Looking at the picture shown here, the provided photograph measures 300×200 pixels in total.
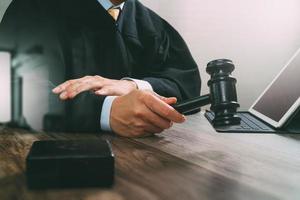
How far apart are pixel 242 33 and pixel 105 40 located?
0.82 meters

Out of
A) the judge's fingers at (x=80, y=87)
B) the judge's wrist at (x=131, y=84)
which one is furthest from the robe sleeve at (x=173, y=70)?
the judge's fingers at (x=80, y=87)

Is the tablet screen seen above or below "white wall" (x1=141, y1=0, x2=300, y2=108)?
below

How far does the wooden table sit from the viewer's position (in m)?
0.45

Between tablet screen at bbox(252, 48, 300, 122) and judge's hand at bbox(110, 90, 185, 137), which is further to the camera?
tablet screen at bbox(252, 48, 300, 122)

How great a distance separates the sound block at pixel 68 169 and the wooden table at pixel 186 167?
1 centimetres

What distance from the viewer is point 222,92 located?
891 mm

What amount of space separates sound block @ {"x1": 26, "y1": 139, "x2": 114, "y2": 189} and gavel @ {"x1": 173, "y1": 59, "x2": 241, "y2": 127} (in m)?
0.43

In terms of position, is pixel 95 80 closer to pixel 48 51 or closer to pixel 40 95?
pixel 40 95

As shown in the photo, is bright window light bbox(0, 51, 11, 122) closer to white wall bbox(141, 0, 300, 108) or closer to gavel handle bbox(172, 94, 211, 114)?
gavel handle bbox(172, 94, 211, 114)

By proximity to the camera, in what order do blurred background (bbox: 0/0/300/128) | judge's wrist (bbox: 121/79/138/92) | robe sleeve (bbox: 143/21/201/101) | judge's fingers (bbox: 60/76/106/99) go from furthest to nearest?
blurred background (bbox: 0/0/300/128) → robe sleeve (bbox: 143/21/201/101) → judge's wrist (bbox: 121/79/138/92) → judge's fingers (bbox: 60/76/106/99)

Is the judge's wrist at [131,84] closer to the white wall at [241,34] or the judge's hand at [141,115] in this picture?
the judge's hand at [141,115]

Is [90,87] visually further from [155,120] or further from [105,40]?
[105,40]

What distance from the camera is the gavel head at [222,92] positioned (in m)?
0.89

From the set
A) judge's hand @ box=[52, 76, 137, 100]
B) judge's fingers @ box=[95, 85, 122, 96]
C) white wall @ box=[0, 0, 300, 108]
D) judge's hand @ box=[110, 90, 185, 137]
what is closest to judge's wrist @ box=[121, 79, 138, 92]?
judge's hand @ box=[52, 76, 137, 100]
